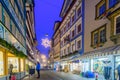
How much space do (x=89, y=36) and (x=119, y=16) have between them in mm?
10345

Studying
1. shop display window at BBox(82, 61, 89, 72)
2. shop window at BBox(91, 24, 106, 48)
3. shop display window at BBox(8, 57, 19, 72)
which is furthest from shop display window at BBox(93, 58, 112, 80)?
shop display window at BBox(8, 57, 19, 72)

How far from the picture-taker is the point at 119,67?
19375 millimetres

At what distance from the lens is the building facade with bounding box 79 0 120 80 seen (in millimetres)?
19719

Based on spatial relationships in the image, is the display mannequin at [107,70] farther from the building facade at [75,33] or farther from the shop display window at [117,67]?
the building facade at [75,33]

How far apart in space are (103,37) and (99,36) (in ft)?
4.42

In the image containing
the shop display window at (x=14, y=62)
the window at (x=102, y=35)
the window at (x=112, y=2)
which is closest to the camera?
the window at (x=112, y=2)

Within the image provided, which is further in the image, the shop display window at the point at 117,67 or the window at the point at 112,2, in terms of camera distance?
the window at the point at 112,2

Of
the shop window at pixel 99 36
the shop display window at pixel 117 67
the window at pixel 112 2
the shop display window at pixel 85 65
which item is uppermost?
the window at pixel 112 2

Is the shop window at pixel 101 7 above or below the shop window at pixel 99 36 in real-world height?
above

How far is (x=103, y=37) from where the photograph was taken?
23469 mm

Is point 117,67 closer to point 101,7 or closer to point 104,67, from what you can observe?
point 104,67

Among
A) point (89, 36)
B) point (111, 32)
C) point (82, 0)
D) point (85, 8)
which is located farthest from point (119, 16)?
point (82, 0)

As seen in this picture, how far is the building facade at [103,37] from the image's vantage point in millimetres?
19719

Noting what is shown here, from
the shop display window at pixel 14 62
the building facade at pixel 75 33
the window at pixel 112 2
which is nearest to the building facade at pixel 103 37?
the window at pixel 112 2
